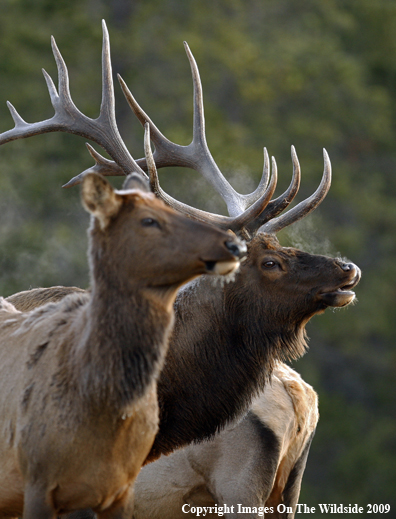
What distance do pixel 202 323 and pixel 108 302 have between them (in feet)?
4.73

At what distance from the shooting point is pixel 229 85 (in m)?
16.8

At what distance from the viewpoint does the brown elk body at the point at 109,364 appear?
308cm

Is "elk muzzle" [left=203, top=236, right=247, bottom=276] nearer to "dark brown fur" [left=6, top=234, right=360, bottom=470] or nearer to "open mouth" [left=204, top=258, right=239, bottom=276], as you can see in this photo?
"open mouth" [left=204, top=258, right=239, bottom=276]

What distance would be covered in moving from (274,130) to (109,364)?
45.1 feet

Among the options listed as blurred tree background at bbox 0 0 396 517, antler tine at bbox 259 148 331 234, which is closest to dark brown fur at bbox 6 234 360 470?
antler tine at bbox 259 148 331 234

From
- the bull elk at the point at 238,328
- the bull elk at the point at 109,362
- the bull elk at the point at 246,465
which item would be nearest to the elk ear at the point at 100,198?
the bull elk at the point at 109,362

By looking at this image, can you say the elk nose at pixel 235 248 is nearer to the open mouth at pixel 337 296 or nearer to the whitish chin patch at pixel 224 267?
the whitish chin patch at pixel 224 267

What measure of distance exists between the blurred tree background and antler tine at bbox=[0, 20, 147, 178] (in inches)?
225

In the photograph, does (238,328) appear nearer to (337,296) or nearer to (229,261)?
(337,296)

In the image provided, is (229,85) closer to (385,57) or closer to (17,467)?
(385,57)

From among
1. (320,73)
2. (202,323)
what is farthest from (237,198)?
(320,73)

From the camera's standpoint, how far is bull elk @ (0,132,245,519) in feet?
10.1

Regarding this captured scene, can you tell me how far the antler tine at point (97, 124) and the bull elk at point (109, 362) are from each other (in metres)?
1.84

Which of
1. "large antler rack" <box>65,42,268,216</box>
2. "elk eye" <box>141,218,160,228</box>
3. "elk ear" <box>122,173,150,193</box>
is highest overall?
"large antler rack" <box>65,42,268,216</box>
